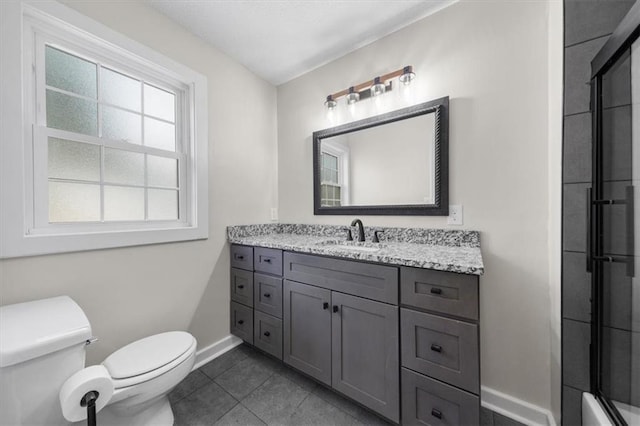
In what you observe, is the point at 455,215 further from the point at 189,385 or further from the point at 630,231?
the point at 189,385

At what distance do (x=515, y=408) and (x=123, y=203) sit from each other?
Answer: 2599 mm

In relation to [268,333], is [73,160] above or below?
above

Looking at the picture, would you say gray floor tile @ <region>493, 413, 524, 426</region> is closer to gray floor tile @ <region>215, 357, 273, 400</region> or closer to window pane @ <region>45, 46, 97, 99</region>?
gray floor tile @ <region>215, 357, 273, 400</region>

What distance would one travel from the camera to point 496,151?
1.40 meters

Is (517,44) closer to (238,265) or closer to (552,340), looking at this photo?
(552,340)

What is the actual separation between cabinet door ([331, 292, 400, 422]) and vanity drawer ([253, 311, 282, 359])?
1.48ft

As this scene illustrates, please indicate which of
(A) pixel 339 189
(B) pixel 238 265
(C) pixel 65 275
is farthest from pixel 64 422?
(A) pixel 339 189

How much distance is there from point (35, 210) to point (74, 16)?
104 cm

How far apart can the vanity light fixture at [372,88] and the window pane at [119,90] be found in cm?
137

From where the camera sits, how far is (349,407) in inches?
55.4

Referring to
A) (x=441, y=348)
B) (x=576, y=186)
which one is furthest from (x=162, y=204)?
(x=576, y=186)

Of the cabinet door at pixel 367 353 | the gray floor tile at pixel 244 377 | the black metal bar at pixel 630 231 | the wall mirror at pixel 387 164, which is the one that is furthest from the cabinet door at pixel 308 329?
the black metal bar at pixel 630 231

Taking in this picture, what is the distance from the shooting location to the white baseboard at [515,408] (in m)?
1.26

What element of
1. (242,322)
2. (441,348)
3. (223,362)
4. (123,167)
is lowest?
(223,362)
